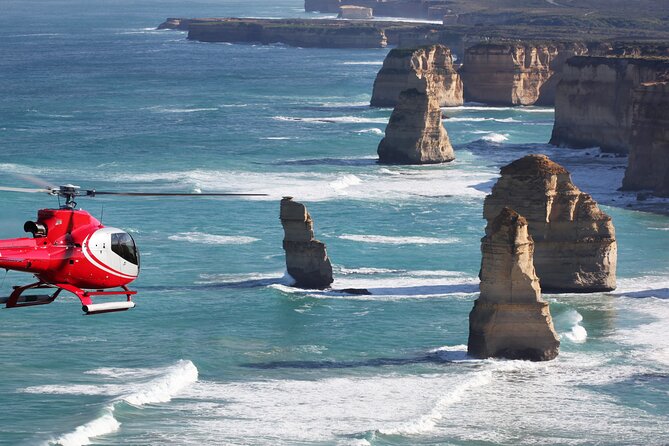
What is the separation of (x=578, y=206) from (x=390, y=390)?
44.5ft

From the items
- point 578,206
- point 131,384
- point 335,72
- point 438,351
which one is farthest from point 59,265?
point 335,72

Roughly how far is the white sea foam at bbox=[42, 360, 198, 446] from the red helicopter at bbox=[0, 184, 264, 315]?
470 centimetres

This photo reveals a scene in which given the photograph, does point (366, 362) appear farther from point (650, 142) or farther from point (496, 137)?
point (496, 137)

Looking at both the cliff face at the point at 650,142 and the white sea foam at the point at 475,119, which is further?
the white sea foam at the point at 475,119

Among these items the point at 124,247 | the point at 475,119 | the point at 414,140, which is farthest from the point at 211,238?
the point at 475,119

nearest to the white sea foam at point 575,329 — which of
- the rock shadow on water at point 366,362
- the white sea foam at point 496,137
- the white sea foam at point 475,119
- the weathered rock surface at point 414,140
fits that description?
the rock shadow on water at point 366,362

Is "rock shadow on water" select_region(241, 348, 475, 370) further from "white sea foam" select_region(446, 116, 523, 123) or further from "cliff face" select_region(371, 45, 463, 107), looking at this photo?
"cliff face" select_region(371, 45, 463, 107)

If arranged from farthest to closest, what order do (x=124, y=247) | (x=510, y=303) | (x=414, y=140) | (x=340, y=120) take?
1. (x=340, y=120)
2. (x=414, y=140)
3. (x=510, y=303)
4. (x=124, y=247)

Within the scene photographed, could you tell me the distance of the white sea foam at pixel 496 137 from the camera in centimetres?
10900

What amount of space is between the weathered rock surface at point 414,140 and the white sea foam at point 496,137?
13.0 m

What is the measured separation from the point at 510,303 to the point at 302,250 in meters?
12.4

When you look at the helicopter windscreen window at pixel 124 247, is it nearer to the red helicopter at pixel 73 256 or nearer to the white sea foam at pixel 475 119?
the red helicopter at pixel 73 256

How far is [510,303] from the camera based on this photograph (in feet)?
145

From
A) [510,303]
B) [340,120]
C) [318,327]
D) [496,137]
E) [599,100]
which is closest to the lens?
[510,303]
